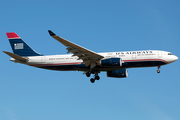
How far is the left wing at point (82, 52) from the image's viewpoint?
104ft

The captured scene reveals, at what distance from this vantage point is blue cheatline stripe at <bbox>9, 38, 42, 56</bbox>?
41.0m

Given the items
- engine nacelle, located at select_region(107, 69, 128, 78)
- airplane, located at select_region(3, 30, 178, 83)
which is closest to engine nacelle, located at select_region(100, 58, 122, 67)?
airplane, located at select_region(3, 30, 178, 83)

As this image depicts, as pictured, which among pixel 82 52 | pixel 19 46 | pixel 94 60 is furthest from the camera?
pixel 19 46

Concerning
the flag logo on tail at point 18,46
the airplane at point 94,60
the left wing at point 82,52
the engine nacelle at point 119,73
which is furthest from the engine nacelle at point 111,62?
the flag logo on tail at point 18,46

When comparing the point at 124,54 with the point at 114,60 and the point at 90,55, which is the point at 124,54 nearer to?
the point at 114,60

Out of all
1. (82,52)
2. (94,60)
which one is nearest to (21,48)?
(82,52)

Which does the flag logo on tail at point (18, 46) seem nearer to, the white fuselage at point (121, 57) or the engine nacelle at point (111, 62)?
the white fuselage at point (121, 57)

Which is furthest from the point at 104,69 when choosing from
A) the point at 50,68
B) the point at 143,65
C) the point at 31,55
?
the point at 31,55

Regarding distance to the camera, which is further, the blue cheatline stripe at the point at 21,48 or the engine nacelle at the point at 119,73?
the blue cheatline stripe at the point at 21,48

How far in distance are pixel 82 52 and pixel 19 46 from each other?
1251 cm

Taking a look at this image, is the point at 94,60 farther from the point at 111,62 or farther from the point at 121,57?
the point at 121,57

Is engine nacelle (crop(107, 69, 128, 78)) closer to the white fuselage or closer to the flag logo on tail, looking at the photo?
the white fuselage

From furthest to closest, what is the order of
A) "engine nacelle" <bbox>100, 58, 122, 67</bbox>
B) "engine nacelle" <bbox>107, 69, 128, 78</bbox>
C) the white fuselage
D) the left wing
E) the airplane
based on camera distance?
"engine nacelle" <bbox>107, 69, 128, 78</bbox> < the white fuselage < the airplane < "engine nacelle" <bbox>100, 58, 122, 67</bbox> < the left wing

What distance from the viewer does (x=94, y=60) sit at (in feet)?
119
